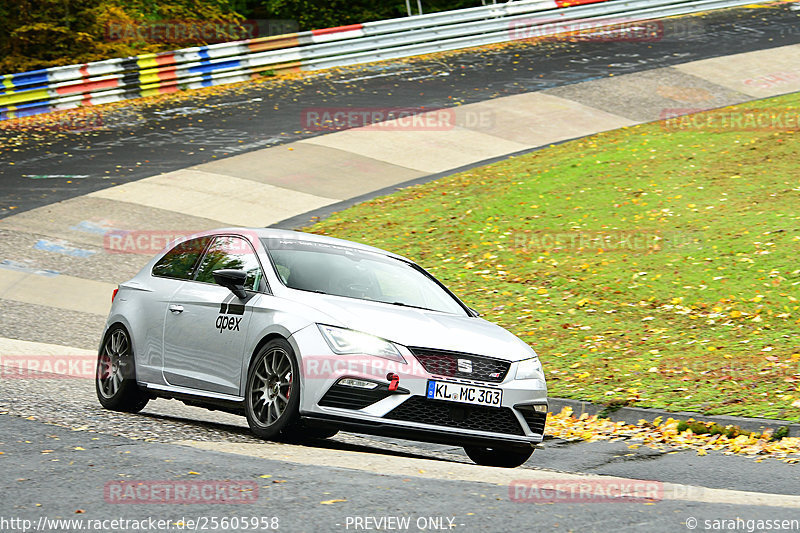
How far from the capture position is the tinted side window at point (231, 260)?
8.10 metres

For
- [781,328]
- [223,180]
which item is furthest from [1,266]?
[781,328]

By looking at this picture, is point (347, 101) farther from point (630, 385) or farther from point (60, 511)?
point (60, 511)

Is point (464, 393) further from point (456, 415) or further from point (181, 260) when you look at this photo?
point (181, 260)

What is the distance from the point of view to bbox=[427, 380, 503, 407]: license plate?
7.06 m

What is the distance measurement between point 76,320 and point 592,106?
15092mm

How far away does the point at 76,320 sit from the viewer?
13500 mm
